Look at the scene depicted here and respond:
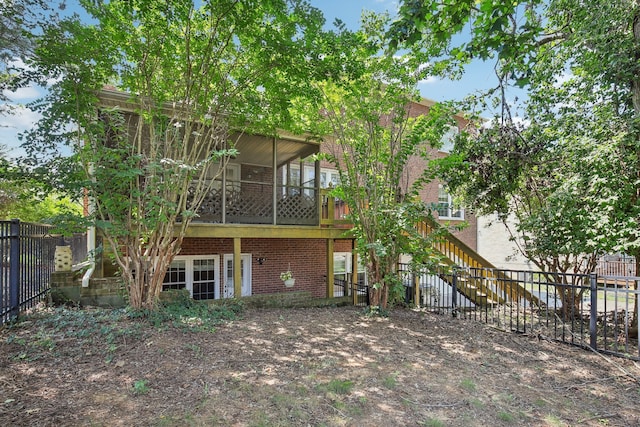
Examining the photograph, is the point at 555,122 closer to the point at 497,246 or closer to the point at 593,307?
the point at 593,307

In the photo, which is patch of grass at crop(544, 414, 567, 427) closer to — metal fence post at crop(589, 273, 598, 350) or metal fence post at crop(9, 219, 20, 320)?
metal fence post at crop(589, 273, 598, 350)

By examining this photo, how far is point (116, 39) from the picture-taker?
557cm

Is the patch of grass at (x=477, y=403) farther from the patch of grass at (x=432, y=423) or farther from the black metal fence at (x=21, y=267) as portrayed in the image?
the black metal fence at (x=21, y=267)

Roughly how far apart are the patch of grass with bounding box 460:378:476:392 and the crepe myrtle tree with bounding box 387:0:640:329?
11.1ft

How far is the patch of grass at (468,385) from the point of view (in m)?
4.00

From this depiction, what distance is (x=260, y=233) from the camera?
905cm

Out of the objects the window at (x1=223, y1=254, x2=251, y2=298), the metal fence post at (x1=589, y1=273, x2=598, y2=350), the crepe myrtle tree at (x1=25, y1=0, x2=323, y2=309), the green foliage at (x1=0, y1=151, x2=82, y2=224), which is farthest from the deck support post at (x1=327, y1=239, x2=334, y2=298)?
the green foliage at (x1=0, y1=151, x2=82, y2=224)

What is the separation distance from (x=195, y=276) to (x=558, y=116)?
10.0 meters

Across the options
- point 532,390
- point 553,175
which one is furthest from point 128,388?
point 553,175

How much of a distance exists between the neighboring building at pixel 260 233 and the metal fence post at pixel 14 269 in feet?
6.54

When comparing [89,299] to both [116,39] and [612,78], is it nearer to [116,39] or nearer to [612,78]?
[116,39]

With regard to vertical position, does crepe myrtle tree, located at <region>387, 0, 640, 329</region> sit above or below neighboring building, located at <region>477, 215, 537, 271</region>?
above

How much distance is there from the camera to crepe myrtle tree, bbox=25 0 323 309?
5445mm

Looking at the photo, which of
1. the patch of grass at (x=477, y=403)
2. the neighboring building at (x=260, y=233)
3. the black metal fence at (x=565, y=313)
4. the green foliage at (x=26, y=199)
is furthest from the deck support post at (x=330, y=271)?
the patch of grass at (x=477, y=403)
